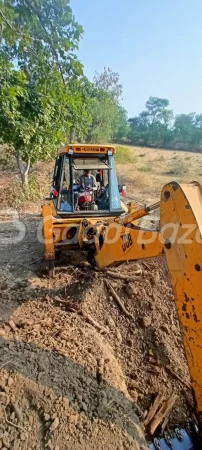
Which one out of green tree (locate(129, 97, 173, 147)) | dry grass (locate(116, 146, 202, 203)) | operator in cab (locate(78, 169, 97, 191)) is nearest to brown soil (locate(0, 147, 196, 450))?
operator in cab (locate(78, 169, 97, 191))

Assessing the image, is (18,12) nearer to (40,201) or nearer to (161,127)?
(40,201)

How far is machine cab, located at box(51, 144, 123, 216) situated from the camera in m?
4.82

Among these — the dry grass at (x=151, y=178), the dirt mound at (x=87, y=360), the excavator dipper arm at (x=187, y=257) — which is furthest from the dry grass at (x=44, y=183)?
the excavator dipper arm at (x=187, y=257)

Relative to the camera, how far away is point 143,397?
8.91ft

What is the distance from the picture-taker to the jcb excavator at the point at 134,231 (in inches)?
65.4

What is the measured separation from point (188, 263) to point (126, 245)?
1.05 metres

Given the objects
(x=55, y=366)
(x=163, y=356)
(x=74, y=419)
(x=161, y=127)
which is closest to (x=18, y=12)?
(x=55, y=366)

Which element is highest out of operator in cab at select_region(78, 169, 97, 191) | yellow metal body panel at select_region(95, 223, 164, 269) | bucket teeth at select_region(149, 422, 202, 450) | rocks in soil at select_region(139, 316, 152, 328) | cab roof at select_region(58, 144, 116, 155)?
cab roof at select_region(58, 144, 116, 155)

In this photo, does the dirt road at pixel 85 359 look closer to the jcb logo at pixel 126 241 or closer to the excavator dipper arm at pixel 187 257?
the excavator dipper arm at pixel 187 257

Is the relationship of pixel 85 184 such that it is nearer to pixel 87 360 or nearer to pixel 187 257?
pixel 87 360

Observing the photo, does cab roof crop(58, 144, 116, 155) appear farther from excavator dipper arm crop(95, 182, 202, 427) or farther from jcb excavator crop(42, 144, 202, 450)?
excavator dipper arm crop(95, 182, 202, 427)

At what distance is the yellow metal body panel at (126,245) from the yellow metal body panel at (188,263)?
0.98 feet

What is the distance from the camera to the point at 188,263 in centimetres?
167

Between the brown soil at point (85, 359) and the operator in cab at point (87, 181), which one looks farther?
the operator in cab at point (87, 181)
